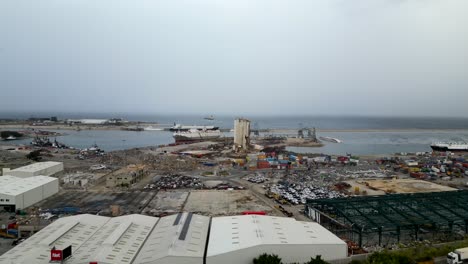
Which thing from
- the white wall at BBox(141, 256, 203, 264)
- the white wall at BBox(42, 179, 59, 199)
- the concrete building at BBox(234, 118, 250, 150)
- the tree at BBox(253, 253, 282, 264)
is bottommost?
the white wall at BBox(42, 179, 59, 199)

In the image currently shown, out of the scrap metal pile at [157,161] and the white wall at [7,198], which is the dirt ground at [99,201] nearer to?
the white wall at [7,198]

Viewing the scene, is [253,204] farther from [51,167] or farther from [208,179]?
[51,167]

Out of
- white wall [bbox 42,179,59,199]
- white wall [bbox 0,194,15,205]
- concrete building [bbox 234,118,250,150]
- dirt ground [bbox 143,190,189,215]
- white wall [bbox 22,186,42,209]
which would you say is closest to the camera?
white wall [bbox 0,194,15,205]

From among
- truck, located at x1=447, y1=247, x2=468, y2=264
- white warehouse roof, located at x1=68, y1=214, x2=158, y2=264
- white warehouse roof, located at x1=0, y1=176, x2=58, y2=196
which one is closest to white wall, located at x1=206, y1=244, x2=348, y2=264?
white warehouse roof, located at x1=68, y1=214, x2=158, y2=264

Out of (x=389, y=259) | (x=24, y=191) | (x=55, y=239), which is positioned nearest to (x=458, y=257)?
(x=389, y=259)

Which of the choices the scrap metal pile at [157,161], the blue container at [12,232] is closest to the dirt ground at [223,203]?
the blue container at [12,232]

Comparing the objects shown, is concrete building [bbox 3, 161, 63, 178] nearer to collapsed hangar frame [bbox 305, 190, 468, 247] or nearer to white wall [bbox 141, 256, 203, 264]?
white wall [bbox 141, 256, 203, 264]

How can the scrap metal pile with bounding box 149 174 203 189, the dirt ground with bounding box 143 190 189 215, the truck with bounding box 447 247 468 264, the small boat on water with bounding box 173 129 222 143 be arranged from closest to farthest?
the truck with bounding box 447 247 468 264 → the dirt ground with bounding box 143 190 189 215 → the scrap metal pile with bounding box 149 174 203 189 → the small boat on water with bounding box 173 129 222 143
